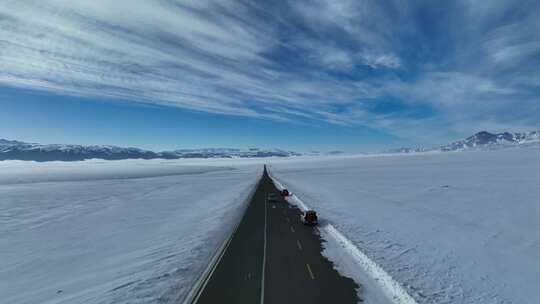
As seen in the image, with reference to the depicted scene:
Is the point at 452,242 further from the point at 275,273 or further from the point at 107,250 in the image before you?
the point at 107,250

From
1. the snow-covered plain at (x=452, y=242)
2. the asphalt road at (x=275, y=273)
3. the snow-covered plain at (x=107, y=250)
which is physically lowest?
the snow-covered plain at (x=107, y=250)

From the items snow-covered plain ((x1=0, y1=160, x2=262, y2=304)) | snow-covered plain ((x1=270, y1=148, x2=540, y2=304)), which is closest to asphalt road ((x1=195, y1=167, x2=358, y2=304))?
snow-covered plain ((x1=0, y1=160, x2=262, y2=304))

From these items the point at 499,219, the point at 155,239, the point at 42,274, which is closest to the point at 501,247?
the point at 499,219

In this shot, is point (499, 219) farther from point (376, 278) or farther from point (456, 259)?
point (376, 278)

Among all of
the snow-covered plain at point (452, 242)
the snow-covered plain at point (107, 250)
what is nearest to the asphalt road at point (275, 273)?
the snow-covered plain at point (107, 250)

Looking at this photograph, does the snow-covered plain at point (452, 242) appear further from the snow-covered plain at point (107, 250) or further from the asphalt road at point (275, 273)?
the snow-covered plain at point (107, 250)

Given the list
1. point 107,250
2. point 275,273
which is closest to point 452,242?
point 275,273

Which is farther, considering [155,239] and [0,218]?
[0,218]

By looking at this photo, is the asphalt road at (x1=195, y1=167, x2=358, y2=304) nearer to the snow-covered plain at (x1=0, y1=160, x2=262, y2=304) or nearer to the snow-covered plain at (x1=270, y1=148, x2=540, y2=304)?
the snow-covered plain at (x1=0, y1=160, x2=262, y2=304)
